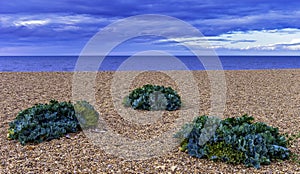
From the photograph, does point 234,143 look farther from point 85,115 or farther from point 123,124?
point 85,115

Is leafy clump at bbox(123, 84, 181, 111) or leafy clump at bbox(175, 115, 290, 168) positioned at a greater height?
leafy clump at bbox(123, 84, 181, 111)

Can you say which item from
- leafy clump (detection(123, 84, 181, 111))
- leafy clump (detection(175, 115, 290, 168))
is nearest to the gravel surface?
leafy clump (detection(175, 115, 290, 168))

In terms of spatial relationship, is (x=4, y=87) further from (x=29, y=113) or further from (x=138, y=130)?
(x=138, y=130)

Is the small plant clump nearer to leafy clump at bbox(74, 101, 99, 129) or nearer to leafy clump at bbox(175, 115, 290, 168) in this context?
leafy clump at bbox(74, 101, 99, 129)

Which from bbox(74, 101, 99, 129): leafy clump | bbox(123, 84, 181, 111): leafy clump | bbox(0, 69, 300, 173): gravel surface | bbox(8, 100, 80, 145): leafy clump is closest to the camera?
bbox(0, 69, 300, 173): gravel surface

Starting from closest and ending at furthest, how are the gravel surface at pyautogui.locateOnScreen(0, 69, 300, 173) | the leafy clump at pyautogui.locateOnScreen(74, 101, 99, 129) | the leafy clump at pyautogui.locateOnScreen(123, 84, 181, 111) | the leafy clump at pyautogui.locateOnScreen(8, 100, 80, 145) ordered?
1. the gravel surface at pyautogui.locateOnScreen(0, 69, 300, 173)
2. the leafy clump at pyautogui.locateOnScreen(8, 100, 80, 145)
3. the leafy clump at pyautogui.locateOnScreen(74, 101, 99, 129)
4. the leafy clump at pyautogui.locateOnScreen(123, 84, 181, 111)

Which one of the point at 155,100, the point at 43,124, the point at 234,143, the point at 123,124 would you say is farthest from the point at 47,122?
the point at 234,143

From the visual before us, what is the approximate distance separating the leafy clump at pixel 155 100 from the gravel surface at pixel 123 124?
9.7 inches

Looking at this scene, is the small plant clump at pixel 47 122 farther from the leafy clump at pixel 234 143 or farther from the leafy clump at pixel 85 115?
the leafy clump at pixel 234 143

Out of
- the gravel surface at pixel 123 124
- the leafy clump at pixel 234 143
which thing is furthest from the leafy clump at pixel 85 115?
the leafy clump at pixel 234 143

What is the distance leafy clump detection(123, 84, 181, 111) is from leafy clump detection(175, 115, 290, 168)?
271 centimetres

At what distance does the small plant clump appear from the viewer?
5609 mm

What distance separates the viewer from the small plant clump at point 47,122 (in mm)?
5609

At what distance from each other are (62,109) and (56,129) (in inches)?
20.2
